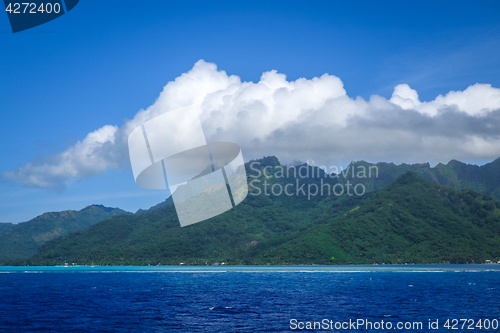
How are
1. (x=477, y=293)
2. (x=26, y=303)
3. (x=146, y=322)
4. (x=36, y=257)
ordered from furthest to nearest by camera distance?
(x=36, y=257) < (x=477, y=293) < (x=26, y=303) < (x=146, y=322)

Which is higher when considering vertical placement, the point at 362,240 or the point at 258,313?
the point at 258,313

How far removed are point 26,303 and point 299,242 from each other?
121 meters

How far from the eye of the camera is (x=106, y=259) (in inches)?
6895

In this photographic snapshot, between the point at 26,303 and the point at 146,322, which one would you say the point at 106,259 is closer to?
the point at 26,303

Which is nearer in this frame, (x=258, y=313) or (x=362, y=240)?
(x=258, y=313)

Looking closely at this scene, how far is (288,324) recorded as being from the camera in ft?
92.8

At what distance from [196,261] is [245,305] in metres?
133

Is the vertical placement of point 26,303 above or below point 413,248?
above

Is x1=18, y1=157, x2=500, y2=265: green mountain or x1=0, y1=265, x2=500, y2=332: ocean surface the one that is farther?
x1=18, y1=157, x2=500, y2=265: green mountain

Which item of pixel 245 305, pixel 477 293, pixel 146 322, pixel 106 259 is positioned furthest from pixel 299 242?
pixel 146 322

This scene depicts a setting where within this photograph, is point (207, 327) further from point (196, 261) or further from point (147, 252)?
point (147, 252)

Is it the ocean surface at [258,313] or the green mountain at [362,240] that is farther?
the green mountain at [362,240]

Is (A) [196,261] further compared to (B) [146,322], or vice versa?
(A) [196,261]

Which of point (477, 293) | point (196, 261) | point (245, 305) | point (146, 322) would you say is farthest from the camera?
point (196, 261)
